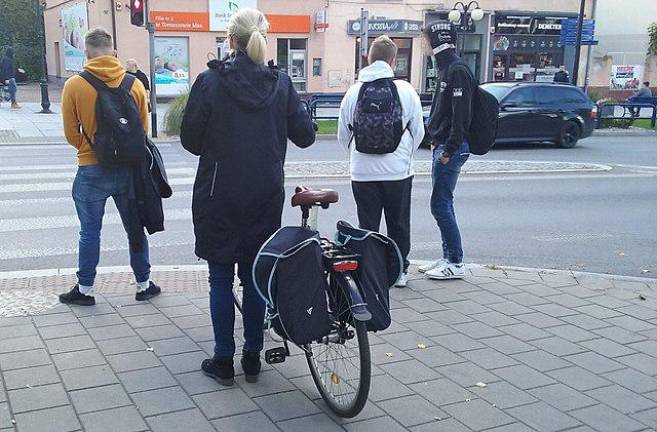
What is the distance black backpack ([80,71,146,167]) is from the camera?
15.8 ft

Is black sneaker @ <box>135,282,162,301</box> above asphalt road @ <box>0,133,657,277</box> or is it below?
above

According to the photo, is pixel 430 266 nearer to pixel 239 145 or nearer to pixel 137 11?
pixel 239 145

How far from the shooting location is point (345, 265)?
3.48 metres

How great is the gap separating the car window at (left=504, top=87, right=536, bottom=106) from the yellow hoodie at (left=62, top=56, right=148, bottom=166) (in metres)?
13.7

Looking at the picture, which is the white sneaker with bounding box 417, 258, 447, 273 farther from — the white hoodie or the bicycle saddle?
the bicycle saddle

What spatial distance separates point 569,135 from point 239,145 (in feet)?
52.1

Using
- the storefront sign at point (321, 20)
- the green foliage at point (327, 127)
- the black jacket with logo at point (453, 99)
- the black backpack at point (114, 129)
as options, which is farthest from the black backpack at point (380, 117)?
the storefront sign at point (321, 20)

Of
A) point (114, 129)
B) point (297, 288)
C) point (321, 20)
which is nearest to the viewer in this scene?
point (297, 288)


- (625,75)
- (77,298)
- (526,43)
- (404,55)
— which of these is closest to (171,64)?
(404,55)

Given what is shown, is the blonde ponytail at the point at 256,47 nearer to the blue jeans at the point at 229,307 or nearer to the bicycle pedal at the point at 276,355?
the blue jeans at the point at 229,307

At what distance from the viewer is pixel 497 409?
374 cm

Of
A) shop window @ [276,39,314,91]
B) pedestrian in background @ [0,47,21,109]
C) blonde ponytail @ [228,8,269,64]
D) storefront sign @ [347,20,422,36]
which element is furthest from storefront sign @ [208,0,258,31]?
blonde ponytail @ [228,8,269,64]

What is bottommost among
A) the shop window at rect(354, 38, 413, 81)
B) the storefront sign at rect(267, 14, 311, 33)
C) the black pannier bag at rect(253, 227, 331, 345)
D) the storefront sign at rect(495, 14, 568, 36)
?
the black pannier bag at rect(253, 227, 331, 345)

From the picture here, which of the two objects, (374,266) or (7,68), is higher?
(7,68)
